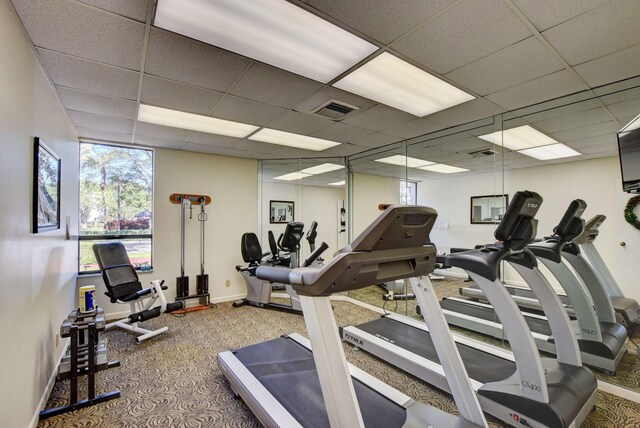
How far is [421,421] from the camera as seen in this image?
1683mm

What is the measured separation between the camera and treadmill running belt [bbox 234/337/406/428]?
1855 mm

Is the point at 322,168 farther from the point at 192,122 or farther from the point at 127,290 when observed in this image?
the point at 127,290

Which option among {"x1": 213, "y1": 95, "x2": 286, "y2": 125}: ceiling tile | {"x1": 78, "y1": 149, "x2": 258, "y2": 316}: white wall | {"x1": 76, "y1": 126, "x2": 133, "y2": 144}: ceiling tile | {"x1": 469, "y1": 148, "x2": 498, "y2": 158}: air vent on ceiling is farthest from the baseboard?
{"x1": 469, "y1": 148, "x2": 498, "y2": 158}: air vent on ceiling

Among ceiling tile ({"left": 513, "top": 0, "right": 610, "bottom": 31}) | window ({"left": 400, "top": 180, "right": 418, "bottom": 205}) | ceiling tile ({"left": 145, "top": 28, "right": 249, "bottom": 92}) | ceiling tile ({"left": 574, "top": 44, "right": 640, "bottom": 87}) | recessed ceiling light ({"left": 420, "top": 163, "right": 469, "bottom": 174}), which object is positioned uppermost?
ceiling tile ({"left": 574, "top": 44, "right": 640, "bottom": 87})

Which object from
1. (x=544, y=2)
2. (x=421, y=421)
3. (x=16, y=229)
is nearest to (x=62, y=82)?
(x=16, y=229)

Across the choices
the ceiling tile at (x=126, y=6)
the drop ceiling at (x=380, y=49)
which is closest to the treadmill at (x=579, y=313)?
the drop ceiling at (x=380, y=49)

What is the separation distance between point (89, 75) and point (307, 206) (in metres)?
4.17

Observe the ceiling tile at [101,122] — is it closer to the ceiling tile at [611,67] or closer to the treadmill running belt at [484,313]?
the ceiling tile at [611,67]

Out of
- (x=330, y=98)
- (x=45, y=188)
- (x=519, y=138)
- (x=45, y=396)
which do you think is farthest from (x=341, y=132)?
(x=45, y=396)

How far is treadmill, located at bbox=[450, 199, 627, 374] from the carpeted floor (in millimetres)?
80

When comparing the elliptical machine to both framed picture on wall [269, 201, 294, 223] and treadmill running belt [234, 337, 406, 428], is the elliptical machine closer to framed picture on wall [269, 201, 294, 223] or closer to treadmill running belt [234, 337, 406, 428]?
framed picture on wall [269, 201, 294, 223]

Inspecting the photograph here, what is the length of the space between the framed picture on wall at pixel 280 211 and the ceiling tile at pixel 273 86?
10.2 ft

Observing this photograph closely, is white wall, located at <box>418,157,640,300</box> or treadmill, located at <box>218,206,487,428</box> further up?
white wall, located at <box>418,157,640,300</box>

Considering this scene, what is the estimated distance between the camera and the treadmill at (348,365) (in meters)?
1.24
